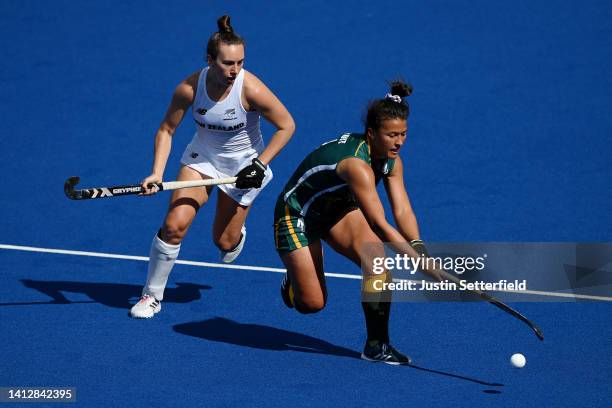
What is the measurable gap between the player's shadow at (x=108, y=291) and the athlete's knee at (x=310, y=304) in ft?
3.54

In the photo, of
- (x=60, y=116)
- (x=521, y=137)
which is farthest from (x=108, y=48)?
(x=521, y=137)

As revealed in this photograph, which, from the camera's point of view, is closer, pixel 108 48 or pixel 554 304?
pixel 554 304

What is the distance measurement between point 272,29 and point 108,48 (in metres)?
1.92

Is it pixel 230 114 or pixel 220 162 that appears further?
pixel 220 162

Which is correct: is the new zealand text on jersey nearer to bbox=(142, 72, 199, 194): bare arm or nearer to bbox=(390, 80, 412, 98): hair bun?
bbox=(142, 72, 199, 194): bare arm

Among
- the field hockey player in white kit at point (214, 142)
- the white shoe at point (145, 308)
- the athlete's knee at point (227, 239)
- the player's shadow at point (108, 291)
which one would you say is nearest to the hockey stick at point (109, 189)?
the field hockey player in white kit at point (214, 142)

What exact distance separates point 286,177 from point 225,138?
224 cm

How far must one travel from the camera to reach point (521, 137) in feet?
33.7

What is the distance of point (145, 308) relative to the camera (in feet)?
24.3

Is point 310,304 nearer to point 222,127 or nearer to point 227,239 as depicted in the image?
point 227,239

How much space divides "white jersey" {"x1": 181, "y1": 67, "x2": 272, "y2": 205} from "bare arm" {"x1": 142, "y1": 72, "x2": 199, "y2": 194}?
0.05 m

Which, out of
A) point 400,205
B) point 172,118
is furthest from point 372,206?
point 172,118

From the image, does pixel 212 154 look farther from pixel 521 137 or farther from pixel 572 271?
pixel 521 137

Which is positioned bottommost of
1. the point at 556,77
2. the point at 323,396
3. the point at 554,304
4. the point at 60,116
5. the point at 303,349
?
the point at 323,396
